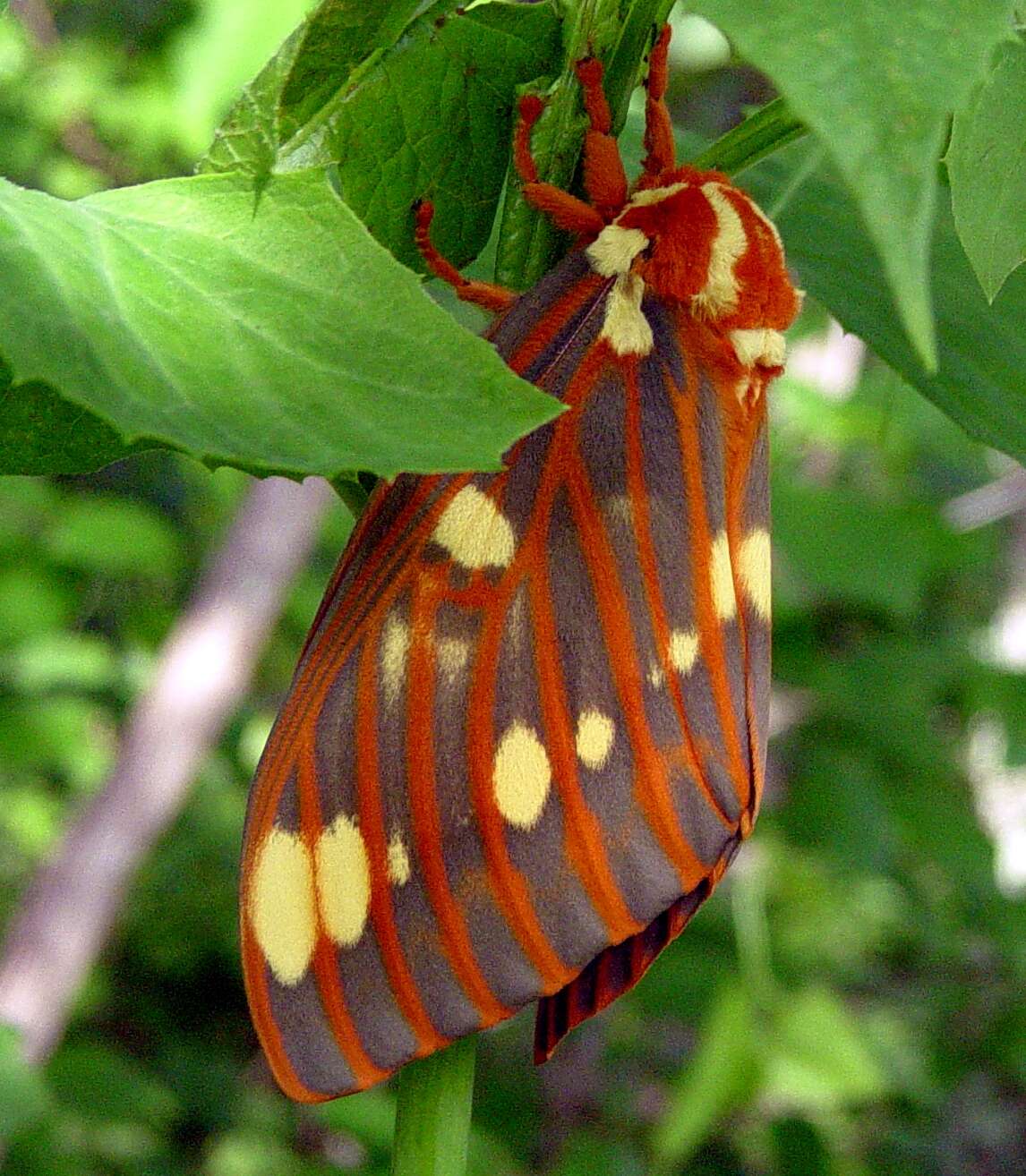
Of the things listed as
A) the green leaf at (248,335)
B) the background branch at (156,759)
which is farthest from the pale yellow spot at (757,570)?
the background branch at (156,759)

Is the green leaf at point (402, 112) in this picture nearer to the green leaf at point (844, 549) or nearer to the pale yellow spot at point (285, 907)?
the pale yellow spot at point (285, 907)

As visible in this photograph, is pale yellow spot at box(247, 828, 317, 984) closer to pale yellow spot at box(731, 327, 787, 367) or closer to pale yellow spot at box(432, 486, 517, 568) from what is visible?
pale yellow spot at box(432, 486, 517, 568)

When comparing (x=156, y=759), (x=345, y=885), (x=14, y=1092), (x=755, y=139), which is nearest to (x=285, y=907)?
(x=345, y=885)

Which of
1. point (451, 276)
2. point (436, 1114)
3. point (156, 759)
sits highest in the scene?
point (451, 276)

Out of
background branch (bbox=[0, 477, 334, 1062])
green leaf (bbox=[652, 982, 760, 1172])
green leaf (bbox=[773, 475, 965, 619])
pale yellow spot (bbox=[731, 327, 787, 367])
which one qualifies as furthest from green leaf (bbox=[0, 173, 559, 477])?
green leaf (bbox=[773, 475, 965, 619])

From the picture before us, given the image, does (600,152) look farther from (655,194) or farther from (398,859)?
(398,859)

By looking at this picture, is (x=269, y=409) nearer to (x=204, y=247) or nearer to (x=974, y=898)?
(x=204, y=247)
